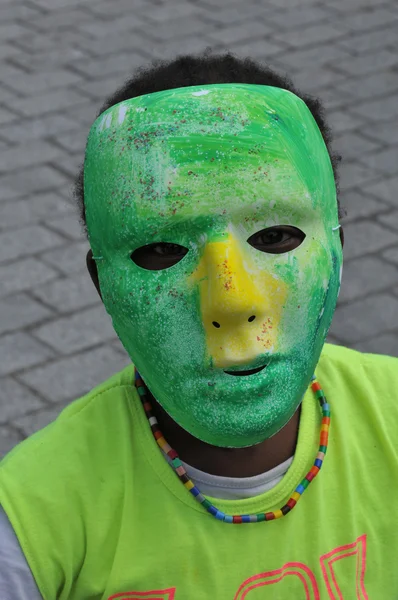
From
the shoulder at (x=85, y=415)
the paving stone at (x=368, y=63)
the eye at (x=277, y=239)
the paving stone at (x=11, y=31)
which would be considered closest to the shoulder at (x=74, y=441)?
the shoulder at (x=85, y=415)

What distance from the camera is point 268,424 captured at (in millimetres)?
1642

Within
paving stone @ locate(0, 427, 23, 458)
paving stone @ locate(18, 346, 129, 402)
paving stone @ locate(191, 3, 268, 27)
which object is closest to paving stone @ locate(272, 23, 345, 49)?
paving stone @ locate(191, 3, 268, 27)

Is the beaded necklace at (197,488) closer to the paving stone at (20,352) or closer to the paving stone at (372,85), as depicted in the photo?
the paving stone at (20,352)

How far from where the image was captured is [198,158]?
1624mm

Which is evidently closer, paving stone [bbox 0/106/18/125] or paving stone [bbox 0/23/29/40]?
paving stone [bbox 0/106/18/125]

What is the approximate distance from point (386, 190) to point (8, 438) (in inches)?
79.3

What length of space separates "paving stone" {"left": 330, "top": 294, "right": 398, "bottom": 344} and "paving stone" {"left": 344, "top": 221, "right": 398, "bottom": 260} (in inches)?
10.3

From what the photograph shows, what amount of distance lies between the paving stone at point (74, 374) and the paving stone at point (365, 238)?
1079 millimetres

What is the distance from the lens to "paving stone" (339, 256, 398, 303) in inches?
161

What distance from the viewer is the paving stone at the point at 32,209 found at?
4.40m

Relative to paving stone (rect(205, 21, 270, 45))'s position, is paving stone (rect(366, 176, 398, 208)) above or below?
below

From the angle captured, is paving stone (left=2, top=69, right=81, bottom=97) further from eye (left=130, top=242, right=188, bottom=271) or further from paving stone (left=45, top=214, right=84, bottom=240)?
eye (left=130, top=242, right=188, bottom=271)

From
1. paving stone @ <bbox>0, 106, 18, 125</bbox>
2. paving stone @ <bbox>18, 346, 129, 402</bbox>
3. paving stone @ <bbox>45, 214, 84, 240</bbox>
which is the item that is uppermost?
paving stone @ <bbox>0, 106, 18, 125</bbox>

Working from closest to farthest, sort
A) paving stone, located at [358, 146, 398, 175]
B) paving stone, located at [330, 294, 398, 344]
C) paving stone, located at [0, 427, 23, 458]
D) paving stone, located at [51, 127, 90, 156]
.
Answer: paving stone, located at [0, 427, 23, 458]
paving stone, located at [330, 294, 398, 344]
paving stone, located at [358, 146, 398, 175]
paving stone, located at [51, 127, 90, 156]
